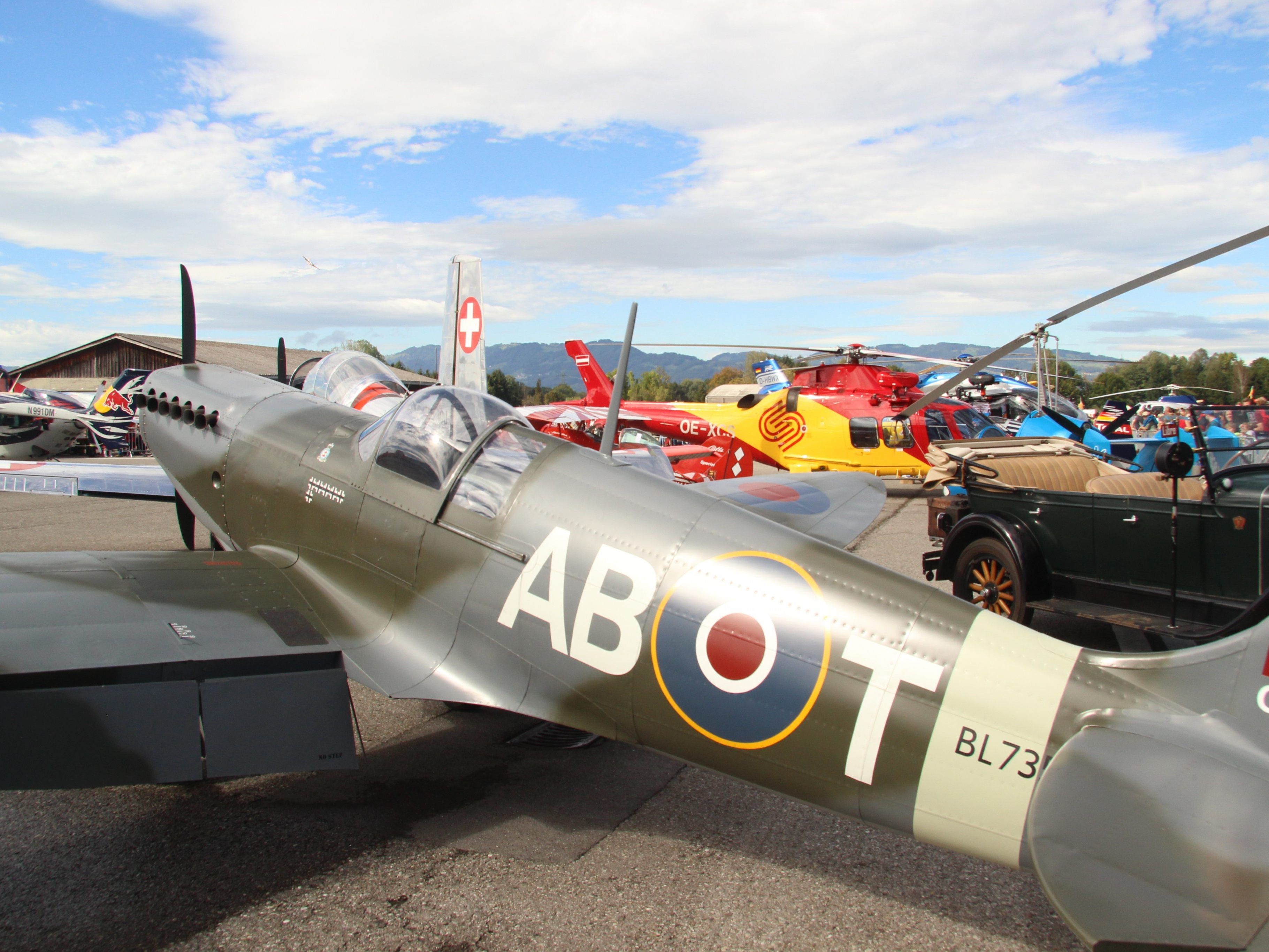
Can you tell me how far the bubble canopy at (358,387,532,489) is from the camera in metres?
3.80

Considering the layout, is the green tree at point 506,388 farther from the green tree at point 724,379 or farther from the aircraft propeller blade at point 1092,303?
the aircraft propeller blade at point 1092,303

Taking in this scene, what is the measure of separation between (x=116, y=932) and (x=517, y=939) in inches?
51.4

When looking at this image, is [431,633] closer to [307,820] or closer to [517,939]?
[307,820]

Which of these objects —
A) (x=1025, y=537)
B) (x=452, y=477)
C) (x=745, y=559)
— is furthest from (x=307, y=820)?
(x=1025, y=537)

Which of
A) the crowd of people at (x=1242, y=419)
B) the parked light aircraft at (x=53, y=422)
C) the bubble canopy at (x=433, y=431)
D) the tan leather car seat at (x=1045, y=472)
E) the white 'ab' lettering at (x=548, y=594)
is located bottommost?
the parked light aircraft at (x=53, y=422)

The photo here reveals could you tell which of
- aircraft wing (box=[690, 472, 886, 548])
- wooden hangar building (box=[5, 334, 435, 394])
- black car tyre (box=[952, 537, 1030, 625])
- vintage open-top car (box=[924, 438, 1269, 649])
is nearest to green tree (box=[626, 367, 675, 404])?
wooden hangar building (box=[5, 334, 435, 394])

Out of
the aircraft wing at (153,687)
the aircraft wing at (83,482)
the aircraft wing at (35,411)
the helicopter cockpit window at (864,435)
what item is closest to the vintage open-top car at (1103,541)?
the aircraft wing at (153,687)

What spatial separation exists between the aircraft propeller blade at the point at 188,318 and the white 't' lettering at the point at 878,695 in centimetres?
585

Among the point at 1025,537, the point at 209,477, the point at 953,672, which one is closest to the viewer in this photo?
the point at 953,672

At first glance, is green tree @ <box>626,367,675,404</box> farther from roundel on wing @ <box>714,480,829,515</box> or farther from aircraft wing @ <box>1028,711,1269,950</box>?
aircraft wing @ <box>1028,711,1269,950</box>

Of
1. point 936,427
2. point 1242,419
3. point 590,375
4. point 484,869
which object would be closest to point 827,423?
point 936,427

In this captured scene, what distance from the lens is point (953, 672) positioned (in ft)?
8.36

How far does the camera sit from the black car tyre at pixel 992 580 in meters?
5.77

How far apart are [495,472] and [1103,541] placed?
4264 mm
